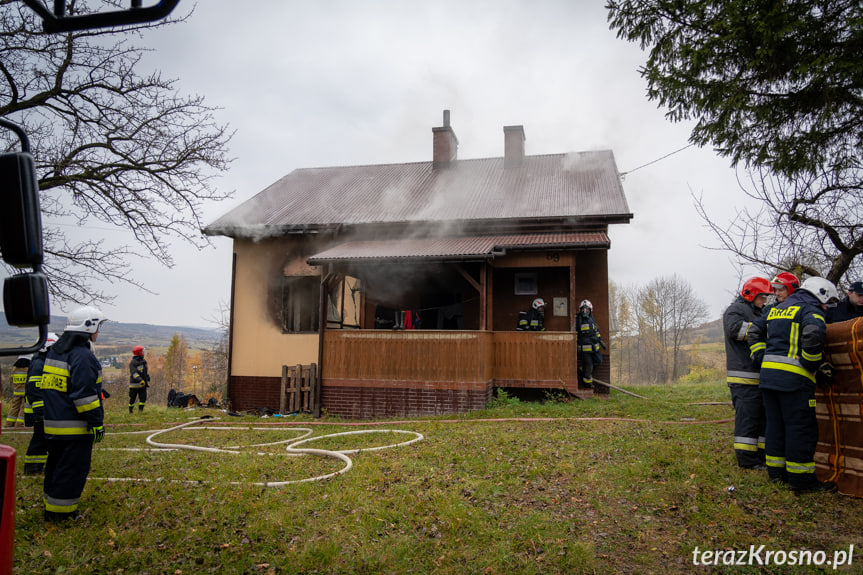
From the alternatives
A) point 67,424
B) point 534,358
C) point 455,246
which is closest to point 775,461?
point 534,358

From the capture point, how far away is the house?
36.7ft

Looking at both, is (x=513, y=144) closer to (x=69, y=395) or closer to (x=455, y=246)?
(x=455, y=246)

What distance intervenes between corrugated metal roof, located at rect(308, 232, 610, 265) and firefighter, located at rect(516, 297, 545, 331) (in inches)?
58.4

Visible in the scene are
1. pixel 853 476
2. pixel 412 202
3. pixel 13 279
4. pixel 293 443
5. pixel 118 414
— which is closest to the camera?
pixel 13 279

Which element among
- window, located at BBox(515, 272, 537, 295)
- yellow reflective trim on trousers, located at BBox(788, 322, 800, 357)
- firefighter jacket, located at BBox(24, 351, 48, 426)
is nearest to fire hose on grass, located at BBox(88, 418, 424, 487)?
firefighter jacket, located at BBox(24, 351, 48, 426)

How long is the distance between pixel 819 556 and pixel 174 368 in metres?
73.0

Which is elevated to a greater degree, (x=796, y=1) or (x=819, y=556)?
(x=796, y=1)

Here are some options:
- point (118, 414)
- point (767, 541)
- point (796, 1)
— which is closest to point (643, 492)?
point (767, 541)

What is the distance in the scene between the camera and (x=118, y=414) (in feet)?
43.5

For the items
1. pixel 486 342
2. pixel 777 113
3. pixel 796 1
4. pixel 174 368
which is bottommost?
pixel 174 368

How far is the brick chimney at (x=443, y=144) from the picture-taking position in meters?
17.3

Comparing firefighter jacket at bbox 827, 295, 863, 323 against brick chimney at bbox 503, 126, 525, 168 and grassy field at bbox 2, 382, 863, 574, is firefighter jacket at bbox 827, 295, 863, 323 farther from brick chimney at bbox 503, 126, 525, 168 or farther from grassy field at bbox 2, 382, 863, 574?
brick chimney at bbox 503, 126, 525, 168

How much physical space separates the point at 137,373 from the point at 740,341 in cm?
1413

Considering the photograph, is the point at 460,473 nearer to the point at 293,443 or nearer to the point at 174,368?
the point at 293,443
